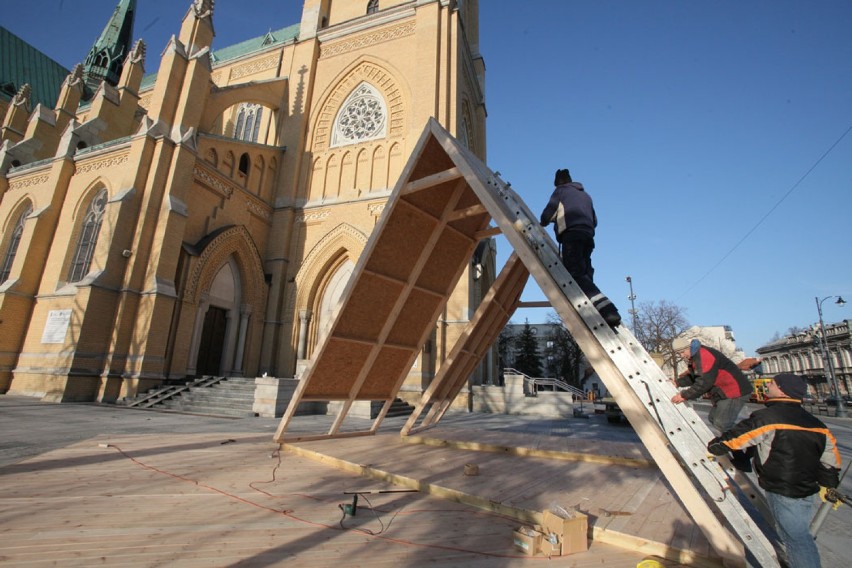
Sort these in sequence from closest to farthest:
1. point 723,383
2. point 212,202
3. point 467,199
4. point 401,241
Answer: point 723,383
point 401,241
point 467,199
point 212,202

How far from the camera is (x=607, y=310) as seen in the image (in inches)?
125

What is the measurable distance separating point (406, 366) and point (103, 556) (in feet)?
15.0

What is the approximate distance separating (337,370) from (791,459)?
4.94m

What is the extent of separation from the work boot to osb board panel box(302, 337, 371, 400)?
142 inches

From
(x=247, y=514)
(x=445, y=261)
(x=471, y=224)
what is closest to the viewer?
(x=247, y=514)

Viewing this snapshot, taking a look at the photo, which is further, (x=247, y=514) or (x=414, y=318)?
(x=414, y=318)

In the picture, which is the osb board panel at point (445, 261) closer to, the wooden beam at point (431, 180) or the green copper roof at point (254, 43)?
the wooden beam at point (431, 180)

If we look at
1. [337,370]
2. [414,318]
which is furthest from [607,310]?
[337,370]

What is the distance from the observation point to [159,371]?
A: 1337 centimetres

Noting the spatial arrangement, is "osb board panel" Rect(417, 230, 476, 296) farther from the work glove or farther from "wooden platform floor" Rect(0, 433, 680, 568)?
the work glove

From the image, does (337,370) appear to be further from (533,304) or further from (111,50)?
(111,50)

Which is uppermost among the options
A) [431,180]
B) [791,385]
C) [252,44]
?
[252,44]

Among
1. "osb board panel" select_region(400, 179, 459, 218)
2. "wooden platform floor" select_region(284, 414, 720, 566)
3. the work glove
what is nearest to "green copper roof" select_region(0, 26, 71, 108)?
"osb board panel" select_region(400, 179, 459, 218)

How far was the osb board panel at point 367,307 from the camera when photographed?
5.56m
